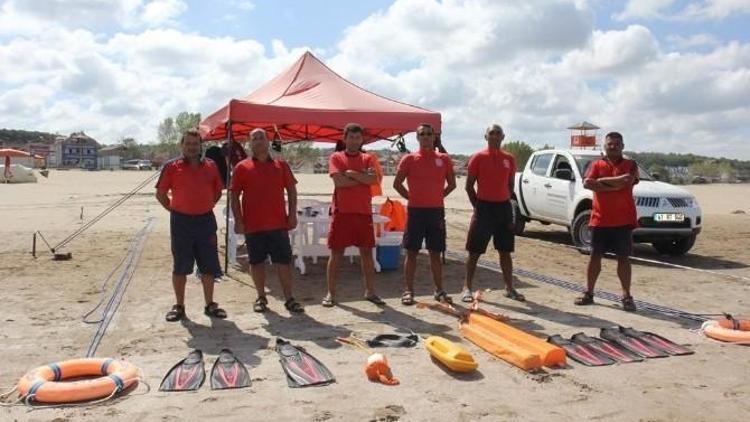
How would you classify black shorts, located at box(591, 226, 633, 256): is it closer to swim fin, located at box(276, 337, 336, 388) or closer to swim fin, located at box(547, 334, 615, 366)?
swim fin, located at box(547, 334, 615, 366)

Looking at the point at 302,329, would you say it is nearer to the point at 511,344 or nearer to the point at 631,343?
the point at 511,344

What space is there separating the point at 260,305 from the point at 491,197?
259cm

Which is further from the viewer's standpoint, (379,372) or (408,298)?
(408,298)

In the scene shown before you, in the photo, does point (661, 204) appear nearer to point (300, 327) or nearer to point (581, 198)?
point (581, 198)

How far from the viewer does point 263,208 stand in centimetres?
619

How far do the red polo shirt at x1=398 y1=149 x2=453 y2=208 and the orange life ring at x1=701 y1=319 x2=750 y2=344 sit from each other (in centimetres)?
266

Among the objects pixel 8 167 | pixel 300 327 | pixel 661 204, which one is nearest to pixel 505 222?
pixel 300 327

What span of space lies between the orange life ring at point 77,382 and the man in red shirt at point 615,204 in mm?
4485

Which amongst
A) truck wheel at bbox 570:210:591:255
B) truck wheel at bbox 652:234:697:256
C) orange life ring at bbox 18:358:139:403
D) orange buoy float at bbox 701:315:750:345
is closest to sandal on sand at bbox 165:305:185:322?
orange life ring at bbox 18:358:139:403

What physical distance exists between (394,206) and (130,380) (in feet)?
19.4

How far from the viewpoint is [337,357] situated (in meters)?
4.82

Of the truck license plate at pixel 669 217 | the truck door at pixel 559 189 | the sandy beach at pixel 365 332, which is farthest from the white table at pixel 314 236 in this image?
the truck license plate at pixel 669 217

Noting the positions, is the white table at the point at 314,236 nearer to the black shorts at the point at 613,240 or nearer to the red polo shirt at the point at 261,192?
the red polo shirt at the point at 261,192

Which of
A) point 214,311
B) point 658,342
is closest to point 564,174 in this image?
point 658,342
